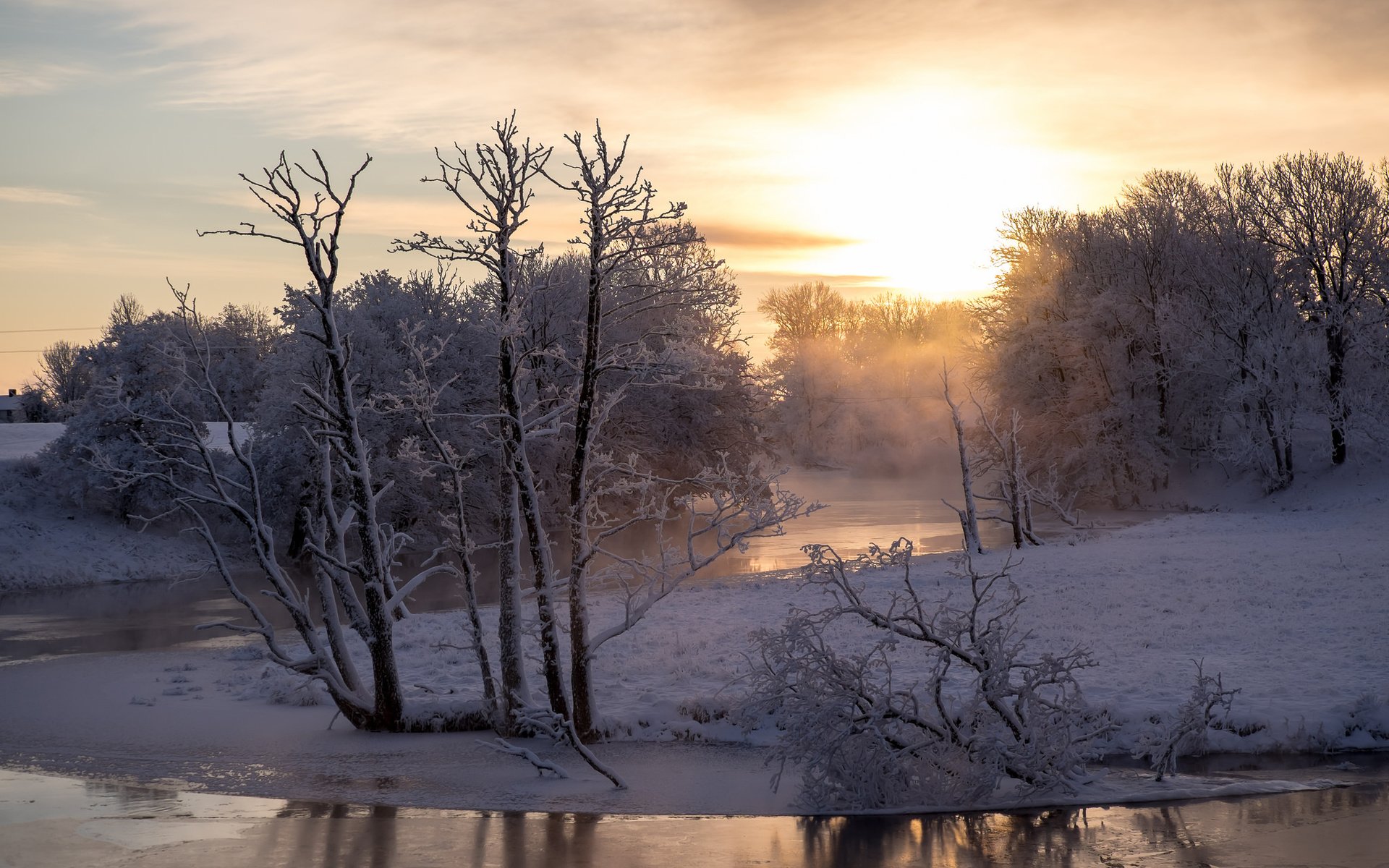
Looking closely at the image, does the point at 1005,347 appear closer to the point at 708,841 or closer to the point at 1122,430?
the point at 1122,430

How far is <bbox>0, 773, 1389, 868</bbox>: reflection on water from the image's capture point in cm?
964

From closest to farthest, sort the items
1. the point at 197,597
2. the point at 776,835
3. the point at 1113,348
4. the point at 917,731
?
the point at 776,835, the point at 917,731, the point at 197,597, the point at 1113,348

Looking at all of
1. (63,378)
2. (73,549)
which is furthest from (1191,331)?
(63,378)

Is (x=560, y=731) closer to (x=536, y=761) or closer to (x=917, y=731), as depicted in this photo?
(x=536, y=761)

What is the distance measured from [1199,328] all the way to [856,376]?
150 ft

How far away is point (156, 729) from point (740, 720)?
8178 millimetres

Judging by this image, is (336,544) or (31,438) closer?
(336,544)

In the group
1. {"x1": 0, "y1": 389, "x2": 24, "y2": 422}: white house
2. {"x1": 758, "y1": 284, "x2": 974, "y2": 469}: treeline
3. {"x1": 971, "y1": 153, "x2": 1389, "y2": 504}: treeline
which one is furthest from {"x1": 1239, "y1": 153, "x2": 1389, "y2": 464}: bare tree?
{"x1": 0, "y1": 389, "x2": 24, "y2": 422}: white house

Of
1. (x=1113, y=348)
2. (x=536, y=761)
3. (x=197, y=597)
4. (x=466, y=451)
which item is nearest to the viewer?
(x=536, y=761)

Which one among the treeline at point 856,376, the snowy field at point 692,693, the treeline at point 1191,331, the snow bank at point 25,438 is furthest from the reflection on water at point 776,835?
the treeline at point 856,376

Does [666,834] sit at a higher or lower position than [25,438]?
lower

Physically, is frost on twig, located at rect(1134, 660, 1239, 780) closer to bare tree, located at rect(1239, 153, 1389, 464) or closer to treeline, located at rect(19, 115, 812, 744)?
treeline, located at rect(19, 115, 812, 744)

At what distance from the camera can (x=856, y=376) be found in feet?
295

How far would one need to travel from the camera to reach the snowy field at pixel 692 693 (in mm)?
12852
